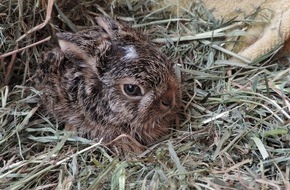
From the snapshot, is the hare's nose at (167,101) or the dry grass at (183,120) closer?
the dry grass at (183,120)

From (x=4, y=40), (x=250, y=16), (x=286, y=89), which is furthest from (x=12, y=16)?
(x=286, y=89)

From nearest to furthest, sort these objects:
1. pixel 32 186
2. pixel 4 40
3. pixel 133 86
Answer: pixel 32 186 → pixel 133 86 → pixel 4 40

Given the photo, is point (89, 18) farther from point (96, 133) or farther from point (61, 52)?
point (96, 133)

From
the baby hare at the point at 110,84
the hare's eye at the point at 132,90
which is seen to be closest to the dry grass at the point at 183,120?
the baby hare at the point at 110,84

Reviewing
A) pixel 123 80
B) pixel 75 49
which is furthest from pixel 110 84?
pixel 75 49

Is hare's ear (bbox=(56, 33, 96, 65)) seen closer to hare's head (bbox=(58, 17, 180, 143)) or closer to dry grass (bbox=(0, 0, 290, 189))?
hare's head (bbox=(58, 17, 180, 143))

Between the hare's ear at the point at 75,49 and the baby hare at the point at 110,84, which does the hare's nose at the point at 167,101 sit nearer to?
the baby hare at the point at 110,84

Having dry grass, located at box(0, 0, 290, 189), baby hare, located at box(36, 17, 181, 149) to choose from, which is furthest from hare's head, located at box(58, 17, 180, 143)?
dry grass, located at box(0, 0, 290, 189)
